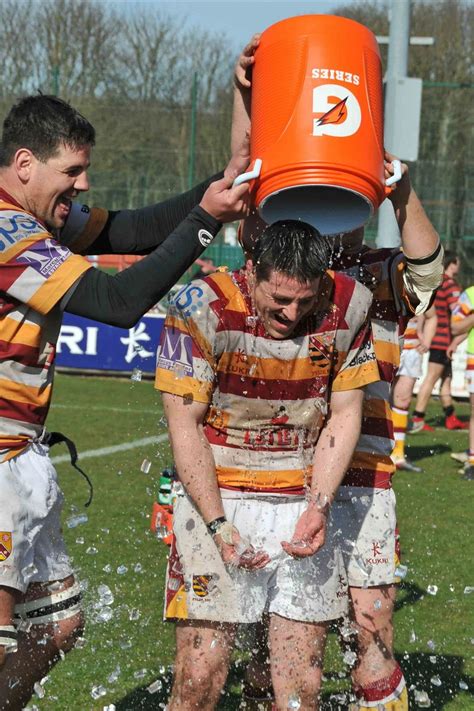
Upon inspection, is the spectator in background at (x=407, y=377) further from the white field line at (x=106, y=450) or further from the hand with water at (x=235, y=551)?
the hand with water at (x=235, y=551)

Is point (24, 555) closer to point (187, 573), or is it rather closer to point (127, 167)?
point (187, 573)

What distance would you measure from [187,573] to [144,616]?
2.45m

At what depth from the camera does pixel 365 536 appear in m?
4.08

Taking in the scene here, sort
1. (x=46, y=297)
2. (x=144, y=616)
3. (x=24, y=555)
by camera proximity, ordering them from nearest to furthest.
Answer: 1. (x=46, y=297)
2. (x=24, y=555)
3. (x=144, y=616)

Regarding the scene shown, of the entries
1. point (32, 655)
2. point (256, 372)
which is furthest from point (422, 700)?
point (256, 372)

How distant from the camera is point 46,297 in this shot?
127 inches

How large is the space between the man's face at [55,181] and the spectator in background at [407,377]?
7579 mm

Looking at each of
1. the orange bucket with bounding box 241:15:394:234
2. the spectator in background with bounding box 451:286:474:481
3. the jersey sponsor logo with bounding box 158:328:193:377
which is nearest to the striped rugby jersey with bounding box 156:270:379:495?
the jersey sponsor logo with bounding box 158:328:193:377

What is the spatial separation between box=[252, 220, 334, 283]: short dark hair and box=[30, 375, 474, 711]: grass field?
1024 mm

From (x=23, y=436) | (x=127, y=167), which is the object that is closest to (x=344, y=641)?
(x=23, y=436)

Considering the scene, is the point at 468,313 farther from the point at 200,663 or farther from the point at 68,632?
Answer: the point at 200,663

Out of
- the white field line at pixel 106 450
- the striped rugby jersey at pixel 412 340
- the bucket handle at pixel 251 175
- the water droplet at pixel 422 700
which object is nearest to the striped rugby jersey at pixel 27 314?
the bucket handle at pixel 251 175

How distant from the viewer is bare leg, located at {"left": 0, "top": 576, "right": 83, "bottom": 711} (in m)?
3.69

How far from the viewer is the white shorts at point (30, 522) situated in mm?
3406
